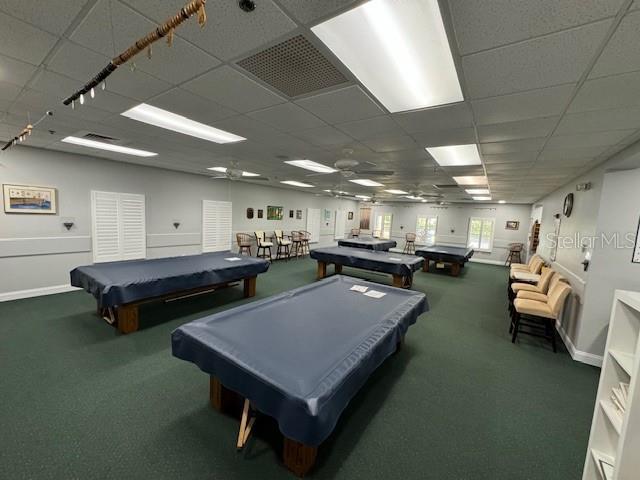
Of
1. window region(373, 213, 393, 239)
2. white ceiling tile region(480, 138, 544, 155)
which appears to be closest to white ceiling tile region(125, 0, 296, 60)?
white ceiling tile region(480, 138, 544, 155)

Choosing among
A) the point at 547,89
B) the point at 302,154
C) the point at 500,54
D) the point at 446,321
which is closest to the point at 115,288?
the point at 302,154

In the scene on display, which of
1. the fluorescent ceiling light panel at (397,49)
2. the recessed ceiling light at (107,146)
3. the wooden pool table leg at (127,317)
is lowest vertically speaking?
the wooden pool table leg at (127,317)

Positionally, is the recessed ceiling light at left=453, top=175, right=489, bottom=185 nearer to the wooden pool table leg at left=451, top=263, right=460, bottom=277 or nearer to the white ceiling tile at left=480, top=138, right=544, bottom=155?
the white ceiling tile at left=480, top=138, right=544, bottom=155

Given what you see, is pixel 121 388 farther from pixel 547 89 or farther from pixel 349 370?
pixel 547 89

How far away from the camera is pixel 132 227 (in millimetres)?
5625

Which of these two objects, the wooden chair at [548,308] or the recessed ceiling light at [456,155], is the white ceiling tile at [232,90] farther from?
the wooden chair at [548,308]

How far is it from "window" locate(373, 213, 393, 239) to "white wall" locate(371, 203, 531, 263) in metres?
0.24

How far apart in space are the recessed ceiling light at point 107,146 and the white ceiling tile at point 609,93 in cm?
543

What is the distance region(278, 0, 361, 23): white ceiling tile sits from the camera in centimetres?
113

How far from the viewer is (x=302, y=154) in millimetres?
3928

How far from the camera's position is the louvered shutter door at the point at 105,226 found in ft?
16.7

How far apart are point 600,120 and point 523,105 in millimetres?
805

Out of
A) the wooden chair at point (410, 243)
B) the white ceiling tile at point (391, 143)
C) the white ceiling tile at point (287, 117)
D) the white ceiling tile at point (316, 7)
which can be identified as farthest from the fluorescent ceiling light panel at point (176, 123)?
the wooden chair at point (410, 243)

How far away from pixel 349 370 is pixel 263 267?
3.68 metres
